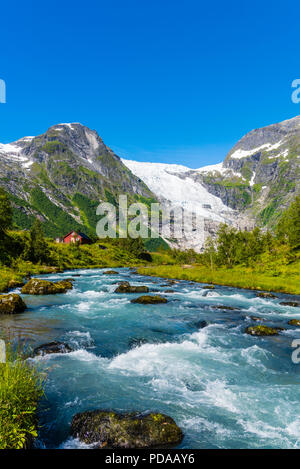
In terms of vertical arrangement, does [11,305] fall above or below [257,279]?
above

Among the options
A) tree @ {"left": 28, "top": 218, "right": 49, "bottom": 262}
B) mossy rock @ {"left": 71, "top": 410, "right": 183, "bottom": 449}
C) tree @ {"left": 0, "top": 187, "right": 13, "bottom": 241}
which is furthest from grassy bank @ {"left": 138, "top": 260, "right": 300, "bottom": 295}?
mossy rock @ {"left": 71, "top": 410, "right": 183, "bottom": 449}

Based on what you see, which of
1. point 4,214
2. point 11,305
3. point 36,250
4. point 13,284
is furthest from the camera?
point 36,250

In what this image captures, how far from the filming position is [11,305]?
22.9 m

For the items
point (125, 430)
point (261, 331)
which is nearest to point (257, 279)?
point (261, 331)

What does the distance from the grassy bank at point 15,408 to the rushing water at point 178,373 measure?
1326 millimetres

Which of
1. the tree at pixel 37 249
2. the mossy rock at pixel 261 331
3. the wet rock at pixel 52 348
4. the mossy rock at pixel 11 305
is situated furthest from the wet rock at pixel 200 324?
the tree at pixel 37 249

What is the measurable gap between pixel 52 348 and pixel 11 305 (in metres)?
10.5

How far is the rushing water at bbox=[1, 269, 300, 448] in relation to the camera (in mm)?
8913

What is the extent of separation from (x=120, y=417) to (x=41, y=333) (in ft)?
37.8

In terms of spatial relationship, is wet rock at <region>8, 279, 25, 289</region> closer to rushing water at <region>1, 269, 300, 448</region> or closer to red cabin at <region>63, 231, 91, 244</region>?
rushing water at <region>1, 269, 300, 448</region>

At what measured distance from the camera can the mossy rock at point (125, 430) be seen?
761 cm

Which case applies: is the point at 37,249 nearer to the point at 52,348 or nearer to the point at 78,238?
the point at 52,348
